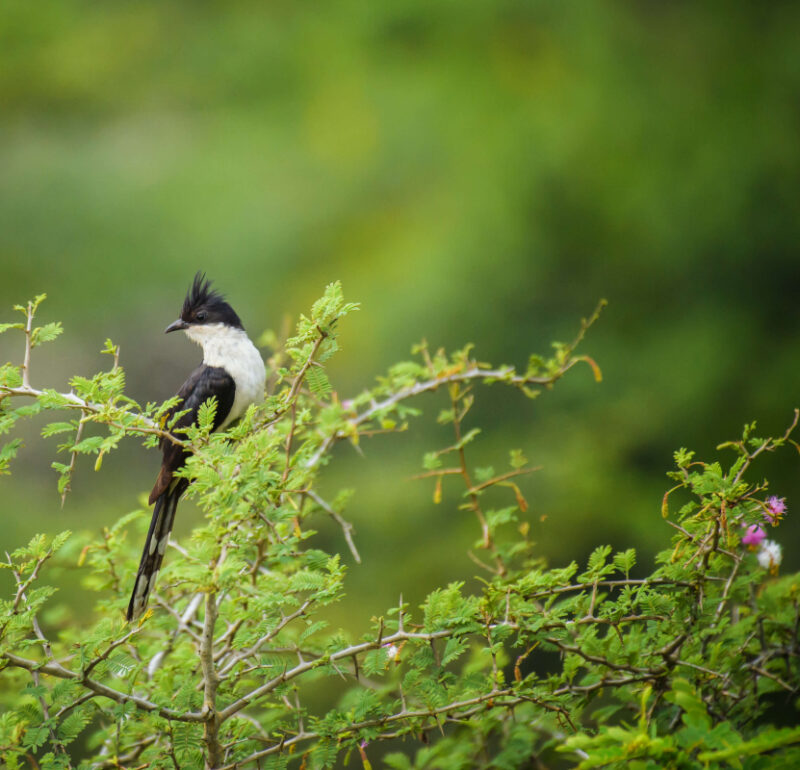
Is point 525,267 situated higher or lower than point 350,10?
lower

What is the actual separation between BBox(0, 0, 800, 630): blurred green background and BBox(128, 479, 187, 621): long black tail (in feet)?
6.99

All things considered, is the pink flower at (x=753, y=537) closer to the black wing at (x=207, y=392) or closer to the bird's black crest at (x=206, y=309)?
the black wing at (x=207, y=392)

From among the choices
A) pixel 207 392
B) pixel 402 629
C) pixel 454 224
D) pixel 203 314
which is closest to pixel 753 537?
pixel 402 629

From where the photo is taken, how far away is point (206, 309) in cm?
243

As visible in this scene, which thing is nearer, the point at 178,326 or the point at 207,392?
the point at 207,392

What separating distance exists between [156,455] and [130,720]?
3422mm

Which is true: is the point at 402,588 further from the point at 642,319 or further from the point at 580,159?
the point at 580,159

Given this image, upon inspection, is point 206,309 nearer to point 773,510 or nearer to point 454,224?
point 773,510

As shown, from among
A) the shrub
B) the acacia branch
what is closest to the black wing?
the shrub

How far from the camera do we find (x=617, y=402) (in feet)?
13.5

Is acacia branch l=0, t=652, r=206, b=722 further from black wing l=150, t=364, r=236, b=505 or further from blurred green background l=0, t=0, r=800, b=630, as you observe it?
blurred green background l=0, t=0, r=800, b=630

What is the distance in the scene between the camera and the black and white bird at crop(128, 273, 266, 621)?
1.78 metres

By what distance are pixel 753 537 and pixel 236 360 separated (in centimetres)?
141

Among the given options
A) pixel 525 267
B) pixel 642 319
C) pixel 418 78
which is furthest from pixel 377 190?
pixel 642 319
